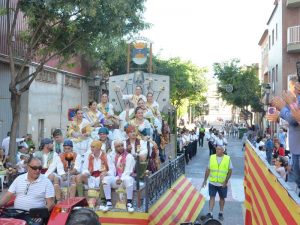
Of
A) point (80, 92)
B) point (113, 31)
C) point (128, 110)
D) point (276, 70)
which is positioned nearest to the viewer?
point (128, 110)

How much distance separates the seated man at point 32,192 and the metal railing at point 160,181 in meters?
1.35

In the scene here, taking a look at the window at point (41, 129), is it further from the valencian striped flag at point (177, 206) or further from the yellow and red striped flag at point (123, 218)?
the yellow and red striped flag at point (123, 218)

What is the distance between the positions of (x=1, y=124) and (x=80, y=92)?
1058 centimetres

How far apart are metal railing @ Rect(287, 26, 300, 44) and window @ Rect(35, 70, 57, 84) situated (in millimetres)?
15179

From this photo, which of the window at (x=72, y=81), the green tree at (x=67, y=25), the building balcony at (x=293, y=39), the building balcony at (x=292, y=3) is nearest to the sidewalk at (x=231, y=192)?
the green tree at (x=67, y=25)

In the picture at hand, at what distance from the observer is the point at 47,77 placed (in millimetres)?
25828

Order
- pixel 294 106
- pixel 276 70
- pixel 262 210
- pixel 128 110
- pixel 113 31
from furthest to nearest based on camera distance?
pixel 276 70
pixel 113 31
pixel 128 110
pixel 262 210
pixel 294 106

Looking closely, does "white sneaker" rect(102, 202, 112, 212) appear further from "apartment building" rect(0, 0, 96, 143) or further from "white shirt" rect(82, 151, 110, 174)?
"apartment building" rect(0, 0, 96, 143)

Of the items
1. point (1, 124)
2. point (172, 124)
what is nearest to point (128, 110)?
point (172, 124)

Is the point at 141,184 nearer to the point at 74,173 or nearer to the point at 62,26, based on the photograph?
the point at 74,173

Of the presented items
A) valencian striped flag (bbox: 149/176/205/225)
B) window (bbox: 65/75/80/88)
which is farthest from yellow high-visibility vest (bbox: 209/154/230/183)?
window (bbox: 65/75/80/88)

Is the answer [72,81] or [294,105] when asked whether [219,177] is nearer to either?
[294,105]

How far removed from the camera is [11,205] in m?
6.40

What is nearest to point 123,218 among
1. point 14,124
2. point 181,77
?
point 14,124
